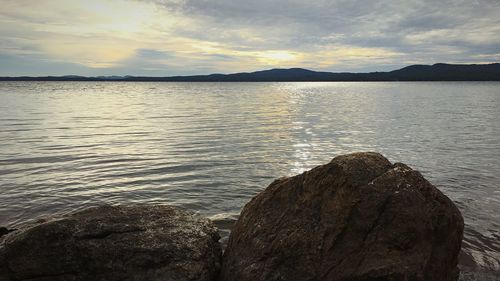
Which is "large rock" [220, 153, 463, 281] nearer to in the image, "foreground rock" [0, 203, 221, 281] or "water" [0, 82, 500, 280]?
"foreground rock" [0, 203, 221, 281]

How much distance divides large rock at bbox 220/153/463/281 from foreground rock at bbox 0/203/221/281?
804mm

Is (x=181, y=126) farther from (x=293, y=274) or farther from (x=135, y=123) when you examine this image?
(x=293, y=274)

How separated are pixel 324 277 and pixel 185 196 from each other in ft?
26.7

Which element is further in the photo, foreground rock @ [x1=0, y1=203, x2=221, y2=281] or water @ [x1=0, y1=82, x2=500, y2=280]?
water @ [x1=0, y1=82, x2=500, y2=280]

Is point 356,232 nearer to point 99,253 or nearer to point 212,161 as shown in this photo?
point 99,253

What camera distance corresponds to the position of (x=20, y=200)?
1253cm

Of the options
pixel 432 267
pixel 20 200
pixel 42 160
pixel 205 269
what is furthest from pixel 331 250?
pixel 42 160

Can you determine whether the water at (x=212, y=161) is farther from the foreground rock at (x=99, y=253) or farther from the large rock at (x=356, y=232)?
the foreground rock at (x=99, y=253)

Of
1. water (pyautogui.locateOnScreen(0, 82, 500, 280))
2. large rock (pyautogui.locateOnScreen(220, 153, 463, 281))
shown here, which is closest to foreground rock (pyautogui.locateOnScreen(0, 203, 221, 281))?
large rock (pyautogui.locateOnScreen(220, 153, 463, 281))

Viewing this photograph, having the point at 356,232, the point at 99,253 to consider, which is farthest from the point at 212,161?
the point at 356,232

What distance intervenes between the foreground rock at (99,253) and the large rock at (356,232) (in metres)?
0.80

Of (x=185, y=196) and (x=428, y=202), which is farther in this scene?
(x=185, y=196)

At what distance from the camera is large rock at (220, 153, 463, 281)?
550cm

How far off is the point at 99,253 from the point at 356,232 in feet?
11.6
